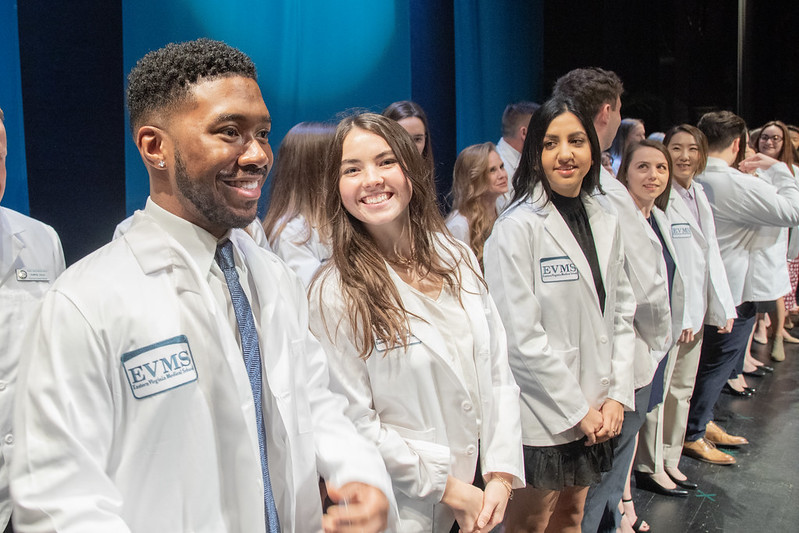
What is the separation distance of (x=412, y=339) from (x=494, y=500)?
43 centimetres

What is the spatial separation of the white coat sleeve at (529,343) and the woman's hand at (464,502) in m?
0.53

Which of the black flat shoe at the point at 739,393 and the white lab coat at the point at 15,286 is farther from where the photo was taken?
the black flat shoe at the point at 739,393

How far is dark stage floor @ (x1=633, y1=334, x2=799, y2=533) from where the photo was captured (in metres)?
2.99

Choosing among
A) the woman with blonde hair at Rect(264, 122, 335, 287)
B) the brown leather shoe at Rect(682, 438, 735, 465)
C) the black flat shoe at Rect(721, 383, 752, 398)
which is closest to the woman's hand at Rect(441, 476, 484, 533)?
the woman with blonde hair at Rect(264, 122, 335, 287)

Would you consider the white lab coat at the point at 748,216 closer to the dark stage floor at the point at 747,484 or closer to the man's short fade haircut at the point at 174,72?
the dark stage floor at the point at 747,484

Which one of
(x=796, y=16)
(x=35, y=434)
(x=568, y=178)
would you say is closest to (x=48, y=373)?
(x=35, y=434)

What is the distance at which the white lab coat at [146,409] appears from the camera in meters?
0.90

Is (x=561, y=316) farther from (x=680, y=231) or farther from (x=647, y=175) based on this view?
(x=680, y=231)

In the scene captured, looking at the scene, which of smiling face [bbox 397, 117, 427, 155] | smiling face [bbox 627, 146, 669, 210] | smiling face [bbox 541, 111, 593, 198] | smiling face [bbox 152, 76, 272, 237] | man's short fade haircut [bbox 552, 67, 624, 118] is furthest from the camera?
smiling face [bbox 397, 117, 427, 155]

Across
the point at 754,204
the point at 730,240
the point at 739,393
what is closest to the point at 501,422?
the point at 754,204

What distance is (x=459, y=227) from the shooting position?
314 cm

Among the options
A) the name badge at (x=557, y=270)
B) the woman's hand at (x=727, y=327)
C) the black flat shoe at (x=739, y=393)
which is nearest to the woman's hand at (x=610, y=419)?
the name badge at (x=557, y=270)

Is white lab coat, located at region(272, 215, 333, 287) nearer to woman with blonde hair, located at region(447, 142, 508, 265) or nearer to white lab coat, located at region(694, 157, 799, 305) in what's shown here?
woman with blonde hair, located at region(447, 142, 508, 265)

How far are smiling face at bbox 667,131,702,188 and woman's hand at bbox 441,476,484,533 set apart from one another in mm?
2498
